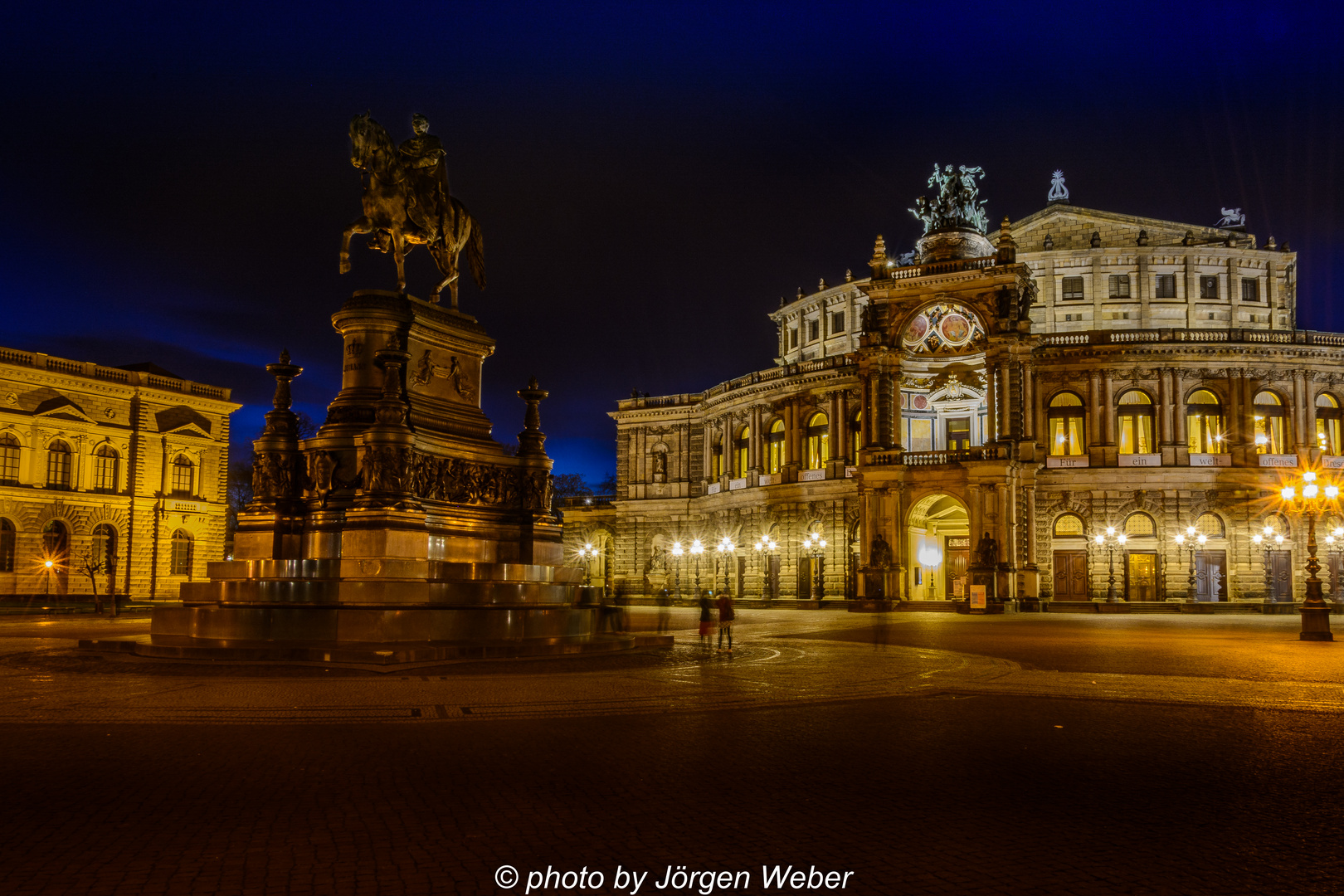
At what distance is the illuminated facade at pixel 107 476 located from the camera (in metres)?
60.3

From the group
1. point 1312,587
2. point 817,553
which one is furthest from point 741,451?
point 1312,587

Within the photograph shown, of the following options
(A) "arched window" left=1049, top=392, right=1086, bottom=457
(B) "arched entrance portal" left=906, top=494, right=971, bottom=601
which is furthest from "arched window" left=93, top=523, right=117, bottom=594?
(A) "arched window" left=1049, top=392, right=1086, bottom=457

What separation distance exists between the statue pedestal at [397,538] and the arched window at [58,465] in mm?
49405

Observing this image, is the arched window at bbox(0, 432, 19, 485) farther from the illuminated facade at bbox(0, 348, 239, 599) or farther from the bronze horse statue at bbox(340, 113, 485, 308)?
the bronze horse statue at bbox(340, 113, 485, 308)

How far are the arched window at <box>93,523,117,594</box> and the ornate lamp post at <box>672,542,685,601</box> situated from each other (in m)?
35.8

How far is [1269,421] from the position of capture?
60.1 m

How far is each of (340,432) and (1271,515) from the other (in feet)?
179

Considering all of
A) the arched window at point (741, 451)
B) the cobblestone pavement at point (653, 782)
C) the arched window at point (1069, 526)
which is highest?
the arched window at point (741, 451)

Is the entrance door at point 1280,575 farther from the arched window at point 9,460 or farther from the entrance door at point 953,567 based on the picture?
the arched window at point 9,460

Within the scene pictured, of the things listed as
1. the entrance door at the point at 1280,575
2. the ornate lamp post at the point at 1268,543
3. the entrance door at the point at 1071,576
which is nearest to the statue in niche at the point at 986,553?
the entrance door at the point at 1071,576

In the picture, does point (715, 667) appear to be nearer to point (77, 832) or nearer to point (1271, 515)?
point (77, 832)

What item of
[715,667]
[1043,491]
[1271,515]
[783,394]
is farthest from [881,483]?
[715,667]

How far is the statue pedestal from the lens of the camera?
706 inches

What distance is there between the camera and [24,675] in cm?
1639
